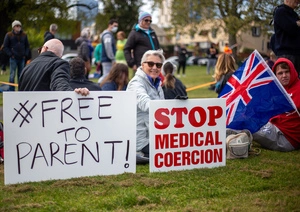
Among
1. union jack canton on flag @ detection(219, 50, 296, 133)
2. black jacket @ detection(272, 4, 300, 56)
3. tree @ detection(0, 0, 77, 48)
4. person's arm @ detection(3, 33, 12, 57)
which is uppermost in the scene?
tree @ detection(0, 0, 77, 48)

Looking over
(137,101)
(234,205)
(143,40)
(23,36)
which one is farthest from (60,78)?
(23,36)

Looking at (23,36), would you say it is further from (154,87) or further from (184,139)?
(184,139)

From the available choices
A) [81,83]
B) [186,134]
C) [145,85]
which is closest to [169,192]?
[186,134]

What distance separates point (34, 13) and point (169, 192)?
21.4 meters

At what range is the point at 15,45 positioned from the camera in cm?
1575

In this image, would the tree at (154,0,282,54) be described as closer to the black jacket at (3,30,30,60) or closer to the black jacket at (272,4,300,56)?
the black jacket at (3,30,30,60)

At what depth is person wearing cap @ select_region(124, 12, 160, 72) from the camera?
36.2 ft

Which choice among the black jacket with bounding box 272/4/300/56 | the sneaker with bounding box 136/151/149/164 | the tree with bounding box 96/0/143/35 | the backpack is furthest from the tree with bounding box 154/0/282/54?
the tree with bounding box 96/0/143/35

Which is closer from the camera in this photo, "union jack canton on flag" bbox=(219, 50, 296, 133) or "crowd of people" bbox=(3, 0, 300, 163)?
"crowd of people" bbox=(3, 0, 300, 163)

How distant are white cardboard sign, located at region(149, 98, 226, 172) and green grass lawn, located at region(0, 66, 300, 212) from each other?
14cm

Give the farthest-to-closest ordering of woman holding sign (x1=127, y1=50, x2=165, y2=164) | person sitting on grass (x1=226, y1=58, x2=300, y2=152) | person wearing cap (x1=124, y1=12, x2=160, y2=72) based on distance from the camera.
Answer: person wearing cap (x1=124, y1=12, x2=160, y2=72), person sitting on grass (x1=226, y1=58, x2=300, y2=152), woman holding sign (x1=127, y1=50, x2=165, y2=164)

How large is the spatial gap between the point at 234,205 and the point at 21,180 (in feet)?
6.76

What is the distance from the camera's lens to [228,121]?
8.05 meters

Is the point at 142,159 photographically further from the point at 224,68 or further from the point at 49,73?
the point at 224,68
